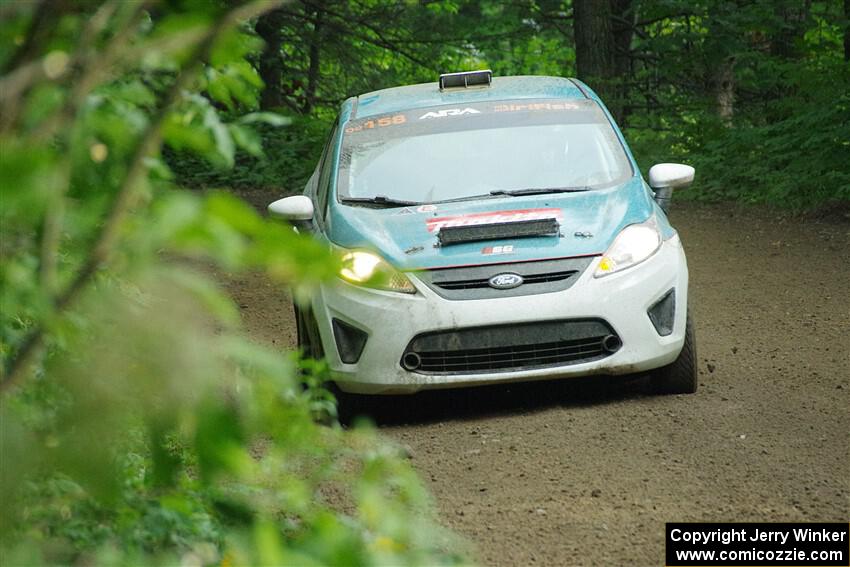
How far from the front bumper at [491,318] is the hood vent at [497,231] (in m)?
0.33

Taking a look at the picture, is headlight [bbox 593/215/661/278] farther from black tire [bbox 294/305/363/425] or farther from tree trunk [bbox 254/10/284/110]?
tree trunk [bbox 254/10/284/110]

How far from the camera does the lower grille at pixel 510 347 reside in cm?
676

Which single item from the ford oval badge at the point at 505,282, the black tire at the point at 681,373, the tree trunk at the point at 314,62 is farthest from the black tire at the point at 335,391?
the tree trunk at the point at 314,62

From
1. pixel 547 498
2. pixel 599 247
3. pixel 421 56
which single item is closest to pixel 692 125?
pixel 421 56

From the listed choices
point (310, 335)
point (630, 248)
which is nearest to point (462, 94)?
point (630, 248)

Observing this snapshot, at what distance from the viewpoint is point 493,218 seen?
7.13 meters

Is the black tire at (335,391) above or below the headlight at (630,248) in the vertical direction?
below

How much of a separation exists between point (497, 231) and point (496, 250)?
6.8 inches

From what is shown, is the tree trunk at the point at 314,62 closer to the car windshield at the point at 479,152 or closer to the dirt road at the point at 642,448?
the dirt road at the point at 642,448

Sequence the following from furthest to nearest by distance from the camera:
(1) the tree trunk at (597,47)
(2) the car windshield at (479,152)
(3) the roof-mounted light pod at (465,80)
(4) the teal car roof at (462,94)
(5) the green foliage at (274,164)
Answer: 1. (5) the green foliage at (274,164)
2. (1) the tree trunk at (597,47)
3. (3) the roof-mounted light pod at (465,80)
4. (4) the teal car roof at (462,94)
5. (2) the car windshield at (479,152)

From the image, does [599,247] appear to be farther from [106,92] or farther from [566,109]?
[106,92]

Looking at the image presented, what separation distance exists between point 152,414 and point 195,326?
0.17 m

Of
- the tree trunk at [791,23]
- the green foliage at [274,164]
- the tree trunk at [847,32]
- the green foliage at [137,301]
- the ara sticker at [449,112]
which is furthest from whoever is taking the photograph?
the green foliage at [274,164]

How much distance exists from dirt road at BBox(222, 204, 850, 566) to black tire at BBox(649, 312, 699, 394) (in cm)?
10
